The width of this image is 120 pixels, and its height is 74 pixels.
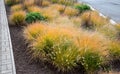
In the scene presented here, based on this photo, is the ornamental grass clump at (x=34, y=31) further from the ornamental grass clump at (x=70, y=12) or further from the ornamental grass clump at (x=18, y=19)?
the ornamental grass clump at (x=70, y=12)

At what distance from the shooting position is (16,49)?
→ 630cm

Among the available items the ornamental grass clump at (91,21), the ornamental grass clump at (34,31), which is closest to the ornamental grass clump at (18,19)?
the ornamental grass clump at (34,31)

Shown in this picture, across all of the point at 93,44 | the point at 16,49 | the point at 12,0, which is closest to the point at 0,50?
the point at 16,49

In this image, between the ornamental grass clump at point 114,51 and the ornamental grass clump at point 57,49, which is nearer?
the ornamental grass clump at point 57,49

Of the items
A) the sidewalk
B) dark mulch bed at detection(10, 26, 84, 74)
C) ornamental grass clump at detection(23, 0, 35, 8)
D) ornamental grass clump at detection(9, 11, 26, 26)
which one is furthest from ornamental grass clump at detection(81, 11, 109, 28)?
ornamental grass clump at detection(23, 0, 35, 8)

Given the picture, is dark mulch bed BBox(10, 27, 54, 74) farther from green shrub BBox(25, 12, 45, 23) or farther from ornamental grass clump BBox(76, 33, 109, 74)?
green shrub BBox(25, 12, 45, 23)

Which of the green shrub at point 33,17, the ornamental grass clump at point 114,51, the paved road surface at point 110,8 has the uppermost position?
the ornamental grass clump at point 114,51

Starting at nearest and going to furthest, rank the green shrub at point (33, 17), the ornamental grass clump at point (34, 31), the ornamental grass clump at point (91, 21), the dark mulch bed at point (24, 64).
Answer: the dark mulch bed at point (24, 64) → the ornamental grass clump at point (34, 31) → the green shrub at point (33, 17) → the ornamental grass clump at point (91, 21)

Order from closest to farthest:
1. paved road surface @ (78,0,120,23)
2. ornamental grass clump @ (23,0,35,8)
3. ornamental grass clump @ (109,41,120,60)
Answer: ornamental grass clump @ (109,41,120,60) → ornamental grass clump @ (23,0,35,8) → paved road surface @ (78,0,120,23)

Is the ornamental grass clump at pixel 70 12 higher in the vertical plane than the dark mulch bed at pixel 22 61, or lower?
lower

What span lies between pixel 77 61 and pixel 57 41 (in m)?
0.68

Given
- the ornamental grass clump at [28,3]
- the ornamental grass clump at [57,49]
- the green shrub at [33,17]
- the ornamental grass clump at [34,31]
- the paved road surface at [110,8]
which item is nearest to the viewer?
the ornamental grass clump at [57,49]

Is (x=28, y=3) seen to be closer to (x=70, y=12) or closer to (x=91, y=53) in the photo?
(x=70, y=12)

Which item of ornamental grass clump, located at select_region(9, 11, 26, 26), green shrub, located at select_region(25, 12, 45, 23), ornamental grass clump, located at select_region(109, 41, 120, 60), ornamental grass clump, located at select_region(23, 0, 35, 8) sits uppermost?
ornamental grass clump, located at select_region(109, 41, 120, 60)
